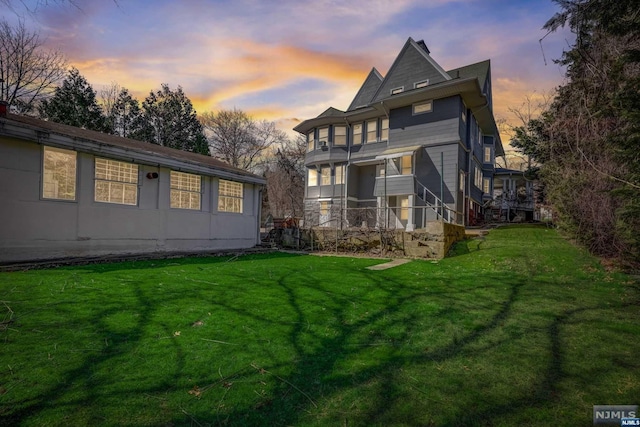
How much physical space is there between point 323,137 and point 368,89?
16.2ft

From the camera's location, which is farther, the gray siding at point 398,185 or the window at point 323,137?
the window at point 323,137

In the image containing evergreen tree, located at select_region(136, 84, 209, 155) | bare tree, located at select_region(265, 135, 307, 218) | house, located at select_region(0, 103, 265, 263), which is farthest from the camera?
bare tree, located at select_region(265, 135, 307, 218)

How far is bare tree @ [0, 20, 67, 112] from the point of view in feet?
67.3

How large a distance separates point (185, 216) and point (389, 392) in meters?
10.8

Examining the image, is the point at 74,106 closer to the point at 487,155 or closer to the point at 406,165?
the point at 406,165

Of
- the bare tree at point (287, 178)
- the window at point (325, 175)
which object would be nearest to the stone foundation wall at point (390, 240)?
the window at point (325, 175)

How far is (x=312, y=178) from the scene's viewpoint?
2364 centimetres

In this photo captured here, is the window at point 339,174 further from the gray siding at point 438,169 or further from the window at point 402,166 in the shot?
the gray siding at point 438,169

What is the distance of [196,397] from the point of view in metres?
2.46

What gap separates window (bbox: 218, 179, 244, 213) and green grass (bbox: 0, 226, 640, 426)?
7271 mm

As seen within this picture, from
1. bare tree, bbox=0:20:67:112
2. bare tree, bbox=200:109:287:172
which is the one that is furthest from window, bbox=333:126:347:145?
bare tree, bbox=0:20:67:112

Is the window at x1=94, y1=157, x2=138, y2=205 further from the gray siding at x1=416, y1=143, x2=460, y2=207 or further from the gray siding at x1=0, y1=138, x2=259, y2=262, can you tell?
the gray siding at x1=416, y1=143, x2=460, y2=207

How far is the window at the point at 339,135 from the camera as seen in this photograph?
21706mm

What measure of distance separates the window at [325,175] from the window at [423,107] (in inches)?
283
